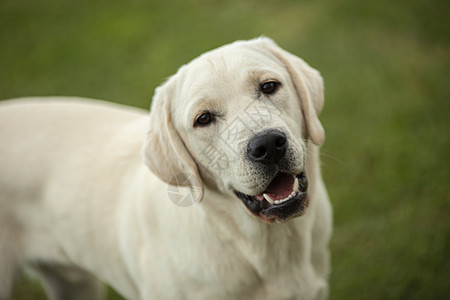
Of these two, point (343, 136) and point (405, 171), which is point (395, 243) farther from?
point (343, 136)

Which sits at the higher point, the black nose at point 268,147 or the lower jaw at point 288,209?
the black nose at point 268,147

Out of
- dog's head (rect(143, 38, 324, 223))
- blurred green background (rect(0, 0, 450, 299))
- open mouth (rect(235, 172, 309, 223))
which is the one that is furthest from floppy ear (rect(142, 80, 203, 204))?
blurred green background (rect(0, 0, 450, 299))

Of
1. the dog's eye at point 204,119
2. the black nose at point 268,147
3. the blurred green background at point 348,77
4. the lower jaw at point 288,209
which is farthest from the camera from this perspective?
the blurred green background at point 348,77

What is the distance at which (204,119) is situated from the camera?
8.13ft

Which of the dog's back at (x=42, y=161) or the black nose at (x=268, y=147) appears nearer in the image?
the black nose at (x=268, y=147)

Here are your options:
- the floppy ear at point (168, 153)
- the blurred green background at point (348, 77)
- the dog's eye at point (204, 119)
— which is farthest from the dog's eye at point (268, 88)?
the blurred green background at point (348, 77)

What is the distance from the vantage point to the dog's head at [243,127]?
2.27 m

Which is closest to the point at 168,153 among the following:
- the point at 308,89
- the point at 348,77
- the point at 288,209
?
the point at 288,209

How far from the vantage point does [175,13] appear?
916 cm

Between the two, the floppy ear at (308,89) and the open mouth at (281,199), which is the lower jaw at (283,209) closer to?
the open mouth at (281,199)

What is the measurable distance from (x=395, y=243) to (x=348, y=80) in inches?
119

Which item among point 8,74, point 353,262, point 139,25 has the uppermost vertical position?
point 139,25

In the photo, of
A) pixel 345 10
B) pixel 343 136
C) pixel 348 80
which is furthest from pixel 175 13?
pixel 343 136

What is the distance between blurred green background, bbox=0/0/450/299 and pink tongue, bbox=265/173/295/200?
1.98 metres
